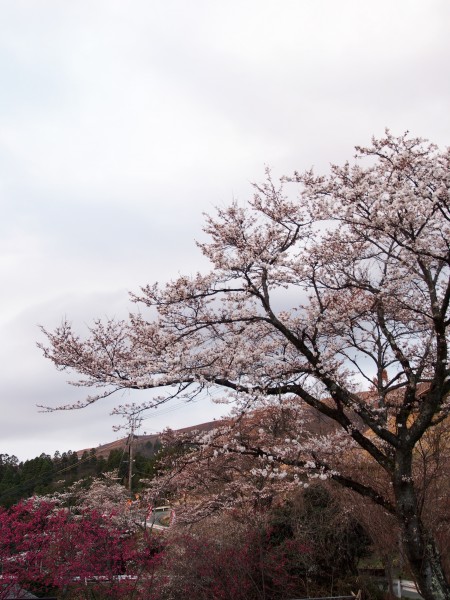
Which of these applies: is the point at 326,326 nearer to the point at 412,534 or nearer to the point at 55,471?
the point at 412,534

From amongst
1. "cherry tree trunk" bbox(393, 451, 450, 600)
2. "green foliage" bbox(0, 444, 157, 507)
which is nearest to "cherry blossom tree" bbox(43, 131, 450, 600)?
"cherry tree trunk" bbox(393, 451, 450, 600)

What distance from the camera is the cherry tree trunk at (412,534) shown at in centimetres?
670

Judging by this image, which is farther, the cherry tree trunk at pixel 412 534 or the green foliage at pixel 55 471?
the green foliage at pixel 55 471

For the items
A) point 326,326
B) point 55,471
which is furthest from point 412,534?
point 55,471

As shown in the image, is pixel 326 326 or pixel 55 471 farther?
pixel 55 471

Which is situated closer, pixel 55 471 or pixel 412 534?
pixel 412 534

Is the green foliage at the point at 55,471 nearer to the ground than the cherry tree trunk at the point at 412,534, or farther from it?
farther from it

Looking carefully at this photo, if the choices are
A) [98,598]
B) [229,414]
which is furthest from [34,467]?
[229,414]

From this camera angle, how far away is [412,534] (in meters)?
6.67

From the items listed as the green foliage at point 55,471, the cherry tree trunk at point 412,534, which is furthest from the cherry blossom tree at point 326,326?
the green foliage at point 55,471

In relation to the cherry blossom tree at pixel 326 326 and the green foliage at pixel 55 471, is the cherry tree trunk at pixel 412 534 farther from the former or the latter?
the green foliage at pixel 55 471

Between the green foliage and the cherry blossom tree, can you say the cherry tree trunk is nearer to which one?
the cherry blossom tree

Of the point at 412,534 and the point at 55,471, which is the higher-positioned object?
the point at 55,471

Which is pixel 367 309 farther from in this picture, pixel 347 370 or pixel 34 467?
pixel 34 467
